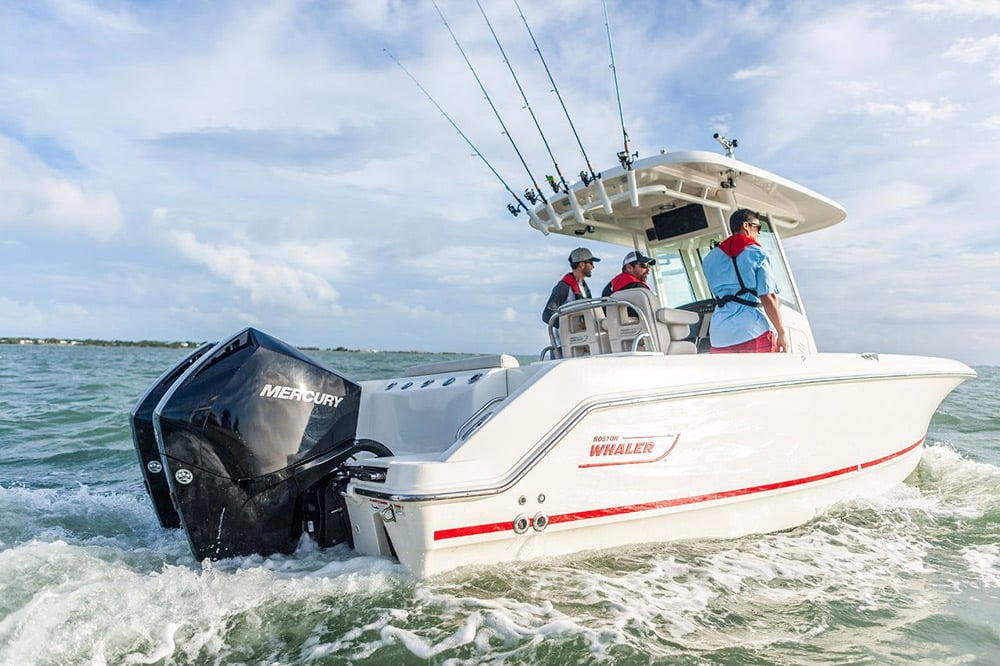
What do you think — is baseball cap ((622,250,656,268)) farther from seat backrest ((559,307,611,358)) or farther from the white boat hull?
the white boat hull

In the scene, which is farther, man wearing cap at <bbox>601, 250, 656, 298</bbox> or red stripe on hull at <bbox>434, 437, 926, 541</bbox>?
man wearing cap at <bbox>601, 250, 656, 298</bbox>

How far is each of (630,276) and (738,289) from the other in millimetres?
890

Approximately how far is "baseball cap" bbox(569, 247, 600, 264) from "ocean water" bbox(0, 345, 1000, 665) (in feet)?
8.27

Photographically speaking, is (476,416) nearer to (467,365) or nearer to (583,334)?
(467,365)

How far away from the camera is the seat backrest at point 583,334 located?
468 cm

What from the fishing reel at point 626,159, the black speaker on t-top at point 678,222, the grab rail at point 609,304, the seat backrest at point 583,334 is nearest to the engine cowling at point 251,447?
the grab rail at point 609,304

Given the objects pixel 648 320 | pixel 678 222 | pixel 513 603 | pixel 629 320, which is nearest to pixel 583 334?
pixel 629 320

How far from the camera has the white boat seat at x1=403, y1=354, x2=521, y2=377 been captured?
398 cm

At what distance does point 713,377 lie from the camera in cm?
376

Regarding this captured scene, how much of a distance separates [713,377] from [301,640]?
2.32 meters

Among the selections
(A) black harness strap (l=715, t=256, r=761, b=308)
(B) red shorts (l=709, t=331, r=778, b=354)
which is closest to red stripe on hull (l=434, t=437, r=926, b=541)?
(B) red shorts (l=709, t=331, r=778, b=354)

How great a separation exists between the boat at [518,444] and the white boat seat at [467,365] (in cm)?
1

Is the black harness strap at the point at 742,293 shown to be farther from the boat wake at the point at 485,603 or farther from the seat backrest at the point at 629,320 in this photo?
the boat wake at the point at 485,603

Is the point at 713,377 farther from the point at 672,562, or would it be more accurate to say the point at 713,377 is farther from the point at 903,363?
the point at 903,363
